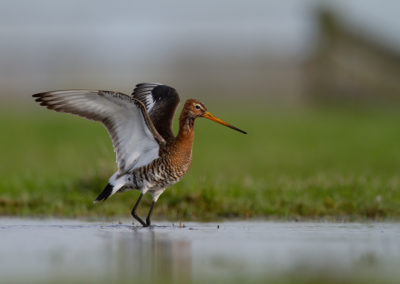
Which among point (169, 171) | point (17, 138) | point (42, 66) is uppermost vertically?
point (42, 66)

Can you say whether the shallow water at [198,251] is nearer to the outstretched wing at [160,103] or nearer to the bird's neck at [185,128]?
the bird's neck at [185,128]

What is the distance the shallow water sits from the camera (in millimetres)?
6129

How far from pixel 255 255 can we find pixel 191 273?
3.04 ft

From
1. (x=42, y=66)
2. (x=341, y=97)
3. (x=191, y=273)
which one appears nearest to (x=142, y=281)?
(x=191, y=273)

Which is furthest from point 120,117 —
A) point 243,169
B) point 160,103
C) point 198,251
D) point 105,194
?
point 243,169

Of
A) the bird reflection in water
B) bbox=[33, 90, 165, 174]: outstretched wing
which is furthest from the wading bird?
the bird reflection in water

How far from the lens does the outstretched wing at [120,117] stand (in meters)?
9.18

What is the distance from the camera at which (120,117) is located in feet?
31.0

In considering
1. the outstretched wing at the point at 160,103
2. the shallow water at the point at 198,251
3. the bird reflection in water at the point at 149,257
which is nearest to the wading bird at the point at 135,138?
the outstretched wing at the point at 160,103

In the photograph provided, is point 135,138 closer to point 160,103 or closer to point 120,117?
point 120,117

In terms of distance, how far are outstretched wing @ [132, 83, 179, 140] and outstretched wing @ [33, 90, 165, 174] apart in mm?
379

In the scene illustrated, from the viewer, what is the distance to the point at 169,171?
9.48m

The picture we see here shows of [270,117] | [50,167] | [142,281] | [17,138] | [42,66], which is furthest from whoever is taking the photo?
[42,66]

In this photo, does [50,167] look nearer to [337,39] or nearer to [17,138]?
[17,138]
